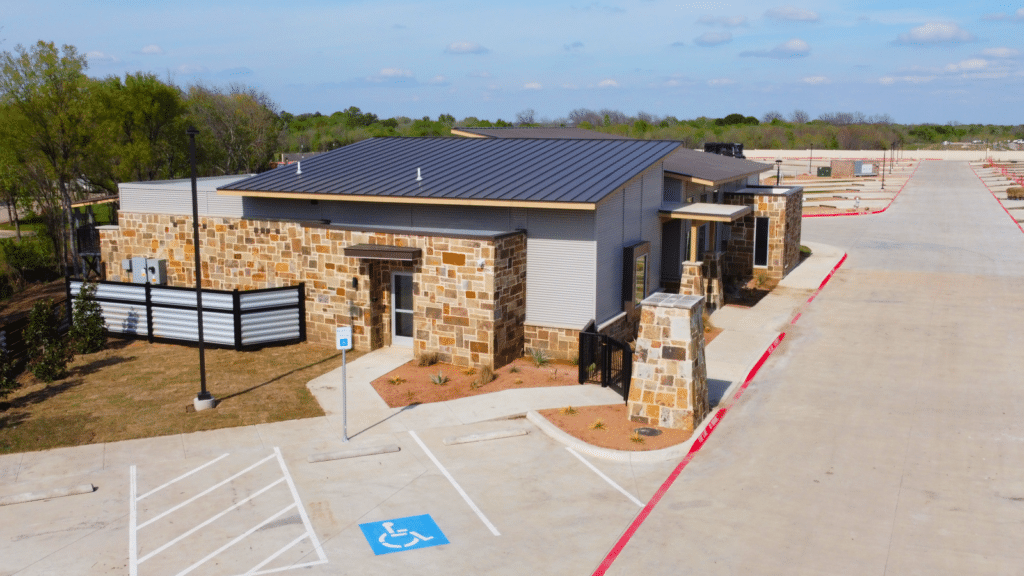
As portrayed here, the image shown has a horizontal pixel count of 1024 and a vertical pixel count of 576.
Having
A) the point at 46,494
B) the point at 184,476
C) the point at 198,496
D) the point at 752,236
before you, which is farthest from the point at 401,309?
the point at 752,236

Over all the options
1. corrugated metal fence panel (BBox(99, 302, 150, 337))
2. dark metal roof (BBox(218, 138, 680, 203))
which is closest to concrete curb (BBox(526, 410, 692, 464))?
dark metal roof (BBox(218, 138, 680, 203))

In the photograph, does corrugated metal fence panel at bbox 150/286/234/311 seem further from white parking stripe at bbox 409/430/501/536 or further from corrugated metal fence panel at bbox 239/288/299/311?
white parking stripe at bbox 409/430/501/536

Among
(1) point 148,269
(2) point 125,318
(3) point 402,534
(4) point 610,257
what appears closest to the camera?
(3) point 402,534

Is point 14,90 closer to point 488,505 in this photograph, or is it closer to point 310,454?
point 310,454

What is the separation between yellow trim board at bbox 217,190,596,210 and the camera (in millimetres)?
18984

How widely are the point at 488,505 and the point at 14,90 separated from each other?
31494 mm

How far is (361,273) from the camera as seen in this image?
21094 millimetres

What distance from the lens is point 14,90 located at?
3431 centimetres

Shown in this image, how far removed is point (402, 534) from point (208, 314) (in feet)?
38.2

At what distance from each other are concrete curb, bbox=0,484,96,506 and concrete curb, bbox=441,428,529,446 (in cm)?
588

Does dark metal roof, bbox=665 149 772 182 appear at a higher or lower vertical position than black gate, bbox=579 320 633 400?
higher

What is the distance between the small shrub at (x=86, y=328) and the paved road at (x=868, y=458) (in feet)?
50.7

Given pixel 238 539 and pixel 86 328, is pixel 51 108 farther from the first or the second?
pixel 238 539

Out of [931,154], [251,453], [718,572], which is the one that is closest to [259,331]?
[251,453]
